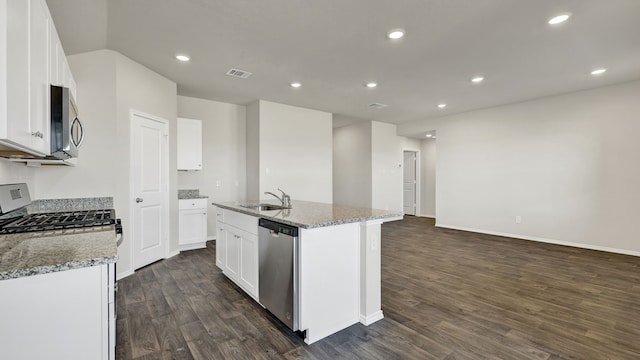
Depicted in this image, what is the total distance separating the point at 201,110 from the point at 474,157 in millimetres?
5794

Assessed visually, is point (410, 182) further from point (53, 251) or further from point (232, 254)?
point (53, 251)

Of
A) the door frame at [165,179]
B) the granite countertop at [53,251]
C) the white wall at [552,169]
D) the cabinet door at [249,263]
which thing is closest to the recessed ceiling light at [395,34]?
the cabinet door at [249,263]

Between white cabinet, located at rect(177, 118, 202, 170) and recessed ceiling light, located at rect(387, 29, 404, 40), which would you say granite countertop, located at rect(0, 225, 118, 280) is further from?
white cabinet, located at rect(177, 118, 202, 170)

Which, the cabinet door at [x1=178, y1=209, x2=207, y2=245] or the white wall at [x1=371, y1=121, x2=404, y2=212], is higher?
the white wall at [x1=371, y1=121, x2=404, y2=212]

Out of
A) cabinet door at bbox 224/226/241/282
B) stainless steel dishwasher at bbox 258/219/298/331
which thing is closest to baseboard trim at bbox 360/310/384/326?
stainless steel dishwasher at bbox 258/219/298/331

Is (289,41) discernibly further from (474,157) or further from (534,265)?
(474,157)

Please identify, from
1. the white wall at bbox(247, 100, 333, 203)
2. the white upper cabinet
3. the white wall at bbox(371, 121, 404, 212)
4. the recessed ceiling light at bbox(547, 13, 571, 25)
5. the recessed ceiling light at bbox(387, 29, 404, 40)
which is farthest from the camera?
the white wall at bbox(371, 121, 404, 212)

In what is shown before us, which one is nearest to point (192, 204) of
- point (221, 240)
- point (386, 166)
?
point (221, 240)

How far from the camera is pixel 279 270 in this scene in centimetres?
224

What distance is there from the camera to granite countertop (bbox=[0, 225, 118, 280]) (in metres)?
1.04

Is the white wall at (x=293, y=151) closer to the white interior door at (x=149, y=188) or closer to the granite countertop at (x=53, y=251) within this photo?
the white interior door at (x=149, y=188)

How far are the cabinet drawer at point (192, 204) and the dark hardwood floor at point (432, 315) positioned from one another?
85 cm

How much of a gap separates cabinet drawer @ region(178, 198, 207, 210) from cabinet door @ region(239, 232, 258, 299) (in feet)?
7.34

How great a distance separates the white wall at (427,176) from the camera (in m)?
8.44
